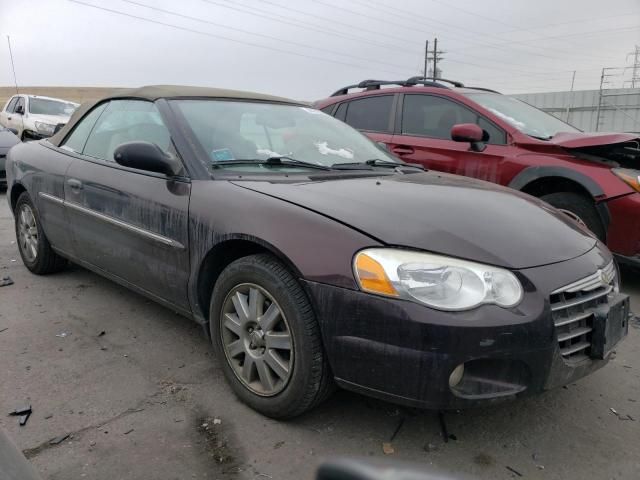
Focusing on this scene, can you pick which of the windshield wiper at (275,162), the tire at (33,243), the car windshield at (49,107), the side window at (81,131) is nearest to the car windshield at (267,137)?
the windshield wiper at (275,162)

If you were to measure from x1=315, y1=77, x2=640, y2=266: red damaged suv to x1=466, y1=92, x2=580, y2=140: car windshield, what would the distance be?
15 millimetres

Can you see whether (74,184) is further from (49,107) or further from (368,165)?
(49,107)

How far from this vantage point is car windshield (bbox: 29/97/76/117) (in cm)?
1425

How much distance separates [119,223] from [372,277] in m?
1.85

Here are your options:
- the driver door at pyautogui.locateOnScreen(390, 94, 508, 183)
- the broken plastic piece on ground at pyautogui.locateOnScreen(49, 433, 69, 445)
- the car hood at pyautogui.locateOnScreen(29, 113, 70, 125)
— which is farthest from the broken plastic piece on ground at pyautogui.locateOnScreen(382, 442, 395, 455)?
the car hood at pyautogui.locateOnScreen(29, 113, 70, 125)

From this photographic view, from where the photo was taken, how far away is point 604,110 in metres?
22.1

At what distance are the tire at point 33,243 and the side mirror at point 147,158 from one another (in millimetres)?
1834

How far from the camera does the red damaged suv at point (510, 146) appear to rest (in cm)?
420

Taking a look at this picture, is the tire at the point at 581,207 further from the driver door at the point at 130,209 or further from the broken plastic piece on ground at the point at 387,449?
the driver door at the point at 130,209

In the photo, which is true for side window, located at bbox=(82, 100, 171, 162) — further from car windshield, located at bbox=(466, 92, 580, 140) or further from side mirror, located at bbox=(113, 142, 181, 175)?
car windshield, located at bbox=(466, 92, 580, 140)

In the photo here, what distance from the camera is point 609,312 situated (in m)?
2.28

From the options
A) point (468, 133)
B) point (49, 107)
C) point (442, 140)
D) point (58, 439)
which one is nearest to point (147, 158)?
point (58, 439)

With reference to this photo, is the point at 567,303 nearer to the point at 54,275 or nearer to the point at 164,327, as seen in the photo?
the point at 164,327

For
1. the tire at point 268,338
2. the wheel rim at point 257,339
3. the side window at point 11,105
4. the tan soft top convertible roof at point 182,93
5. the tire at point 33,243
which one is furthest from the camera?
the side window at point 11,105
